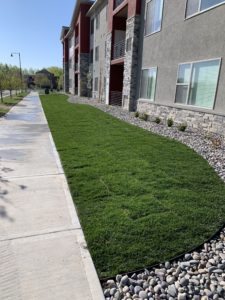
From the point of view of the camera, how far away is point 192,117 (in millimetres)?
9625

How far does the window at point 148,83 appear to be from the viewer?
12828 millimetres

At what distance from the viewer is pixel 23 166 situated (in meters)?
5.62

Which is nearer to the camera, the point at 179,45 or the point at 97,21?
the point at 179,45

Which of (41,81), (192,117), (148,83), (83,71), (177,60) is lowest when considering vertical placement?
(192,117)

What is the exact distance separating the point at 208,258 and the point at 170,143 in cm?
523

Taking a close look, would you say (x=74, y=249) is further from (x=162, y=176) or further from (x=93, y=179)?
(x=162, y=176)

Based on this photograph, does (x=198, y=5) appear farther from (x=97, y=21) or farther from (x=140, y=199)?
(x=97, y=21)

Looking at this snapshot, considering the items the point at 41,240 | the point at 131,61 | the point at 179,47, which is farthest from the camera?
the point at 131,61

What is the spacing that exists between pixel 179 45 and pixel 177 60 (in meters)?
0.61

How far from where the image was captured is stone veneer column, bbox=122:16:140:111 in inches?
570

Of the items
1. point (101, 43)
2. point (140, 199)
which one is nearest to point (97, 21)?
point (101, 43)

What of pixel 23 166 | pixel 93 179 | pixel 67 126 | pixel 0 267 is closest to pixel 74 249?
pixel 0 267

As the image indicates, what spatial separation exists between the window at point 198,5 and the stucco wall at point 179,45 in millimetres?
176

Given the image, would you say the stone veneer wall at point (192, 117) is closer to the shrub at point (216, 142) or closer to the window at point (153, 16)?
the shrub at point (216, 142)
